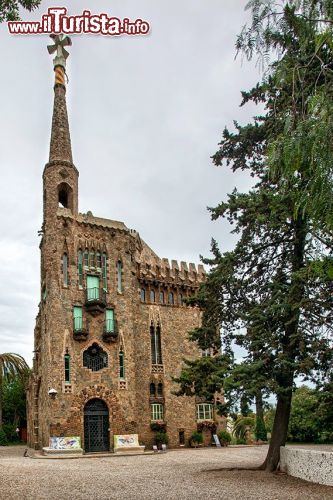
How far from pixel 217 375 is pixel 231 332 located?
2.14 meters

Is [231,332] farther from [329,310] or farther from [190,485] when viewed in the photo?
[190,485]

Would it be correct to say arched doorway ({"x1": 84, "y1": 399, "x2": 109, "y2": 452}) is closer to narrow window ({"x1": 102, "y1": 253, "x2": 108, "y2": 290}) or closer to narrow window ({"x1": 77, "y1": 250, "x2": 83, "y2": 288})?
narrow window ({"x1": 102, "y1": 253, "x2": 108, "y2": 290})

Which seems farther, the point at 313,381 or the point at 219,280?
the point at 219,280

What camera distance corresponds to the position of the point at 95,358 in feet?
113

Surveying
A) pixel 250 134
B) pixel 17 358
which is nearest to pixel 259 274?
pixel 250 134

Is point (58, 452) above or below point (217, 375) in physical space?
below

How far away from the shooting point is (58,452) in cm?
3106

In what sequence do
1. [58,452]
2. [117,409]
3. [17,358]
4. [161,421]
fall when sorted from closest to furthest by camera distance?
[58,452], [117,409], [161,421], [17,358]

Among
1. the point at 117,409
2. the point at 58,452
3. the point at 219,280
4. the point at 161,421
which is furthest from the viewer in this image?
the point at 161,421

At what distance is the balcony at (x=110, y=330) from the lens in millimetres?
34594

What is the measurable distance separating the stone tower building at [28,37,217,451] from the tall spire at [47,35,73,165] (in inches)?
3.3

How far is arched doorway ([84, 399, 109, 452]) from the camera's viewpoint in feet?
108

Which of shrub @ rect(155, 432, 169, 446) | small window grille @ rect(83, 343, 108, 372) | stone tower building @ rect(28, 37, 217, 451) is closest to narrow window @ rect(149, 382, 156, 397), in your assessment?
stone tower building @ rect(28, 37, 217, 451)

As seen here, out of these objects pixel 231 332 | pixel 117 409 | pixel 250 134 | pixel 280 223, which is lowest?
pixel 117 409
